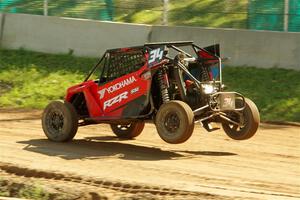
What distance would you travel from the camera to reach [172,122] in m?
10.1

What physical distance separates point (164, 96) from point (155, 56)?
62cm

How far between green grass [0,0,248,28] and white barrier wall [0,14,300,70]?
0.46 m

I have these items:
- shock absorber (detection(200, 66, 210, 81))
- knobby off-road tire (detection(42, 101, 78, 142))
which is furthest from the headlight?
knobby off-road tire (detection(42, 101, 78, 142))

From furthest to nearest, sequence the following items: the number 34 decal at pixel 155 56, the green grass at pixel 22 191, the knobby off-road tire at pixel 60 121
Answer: the knobby off-road tire at pixel 60 121
the number 34 decal at pixel 155 56
the green grass at pixel 22 191

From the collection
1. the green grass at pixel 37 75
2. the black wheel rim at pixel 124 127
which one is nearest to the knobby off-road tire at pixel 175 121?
the black wheel rim at pixel 124 127

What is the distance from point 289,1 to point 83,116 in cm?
739

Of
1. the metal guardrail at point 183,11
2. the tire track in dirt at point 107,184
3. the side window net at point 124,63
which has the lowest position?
the tire track in dirt at point 107,184

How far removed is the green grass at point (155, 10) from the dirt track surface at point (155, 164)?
498 cm

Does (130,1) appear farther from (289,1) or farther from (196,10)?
(289,1)

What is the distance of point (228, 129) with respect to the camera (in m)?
10.9

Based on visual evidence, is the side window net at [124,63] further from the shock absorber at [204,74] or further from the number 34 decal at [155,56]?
the shock absorber at [204,74]

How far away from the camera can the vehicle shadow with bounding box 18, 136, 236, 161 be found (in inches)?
408

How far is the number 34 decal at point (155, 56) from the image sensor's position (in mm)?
10344

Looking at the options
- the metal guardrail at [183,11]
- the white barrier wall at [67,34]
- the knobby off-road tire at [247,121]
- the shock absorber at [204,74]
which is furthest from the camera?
the white barrier wall at [67,34]
